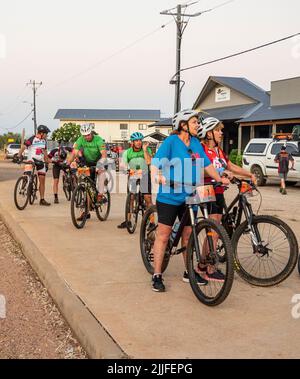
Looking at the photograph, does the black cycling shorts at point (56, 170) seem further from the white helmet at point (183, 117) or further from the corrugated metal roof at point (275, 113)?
the corrugated metal roof at point (275, 113)

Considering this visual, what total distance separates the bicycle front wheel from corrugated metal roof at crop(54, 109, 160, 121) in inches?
4027

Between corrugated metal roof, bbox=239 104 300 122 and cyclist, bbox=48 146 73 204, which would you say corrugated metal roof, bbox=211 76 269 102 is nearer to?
corrugated metal roof, bbox=239 104 300 122

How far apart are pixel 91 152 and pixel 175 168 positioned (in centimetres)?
493

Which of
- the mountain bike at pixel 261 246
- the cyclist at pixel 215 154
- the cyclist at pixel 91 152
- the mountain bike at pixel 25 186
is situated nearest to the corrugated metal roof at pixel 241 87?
the mountain bike at pixel 25 186

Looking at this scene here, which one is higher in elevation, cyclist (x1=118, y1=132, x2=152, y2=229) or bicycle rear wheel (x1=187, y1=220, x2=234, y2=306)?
cyclist (x1=118, y1=132, x2=152, y2=229)

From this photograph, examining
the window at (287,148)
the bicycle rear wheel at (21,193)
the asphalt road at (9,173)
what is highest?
the window at (287,148)

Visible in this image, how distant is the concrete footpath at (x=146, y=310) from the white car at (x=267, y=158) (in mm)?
13738

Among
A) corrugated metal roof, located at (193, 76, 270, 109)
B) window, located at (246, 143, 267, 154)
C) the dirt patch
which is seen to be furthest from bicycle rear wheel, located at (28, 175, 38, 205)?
corrugated metal roof, located at (193, 76, 270, 109)

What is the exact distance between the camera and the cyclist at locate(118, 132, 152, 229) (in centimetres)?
920

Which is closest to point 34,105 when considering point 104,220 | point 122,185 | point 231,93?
point 231,93

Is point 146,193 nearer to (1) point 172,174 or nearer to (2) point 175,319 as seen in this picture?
(1) point 172,174

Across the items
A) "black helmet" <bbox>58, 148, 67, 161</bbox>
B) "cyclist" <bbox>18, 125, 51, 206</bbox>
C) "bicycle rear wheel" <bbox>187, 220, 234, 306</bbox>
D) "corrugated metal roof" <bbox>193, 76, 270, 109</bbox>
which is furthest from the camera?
"corrugated metal roof" <bbox>193, 76, 270, 109</bbox>

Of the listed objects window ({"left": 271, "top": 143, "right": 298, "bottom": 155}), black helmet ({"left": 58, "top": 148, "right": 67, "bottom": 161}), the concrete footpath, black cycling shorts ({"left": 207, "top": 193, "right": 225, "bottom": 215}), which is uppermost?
window ({"left": 271, "top": 143, "right": 298, "bottom": 155})

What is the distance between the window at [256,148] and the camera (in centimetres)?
2225
